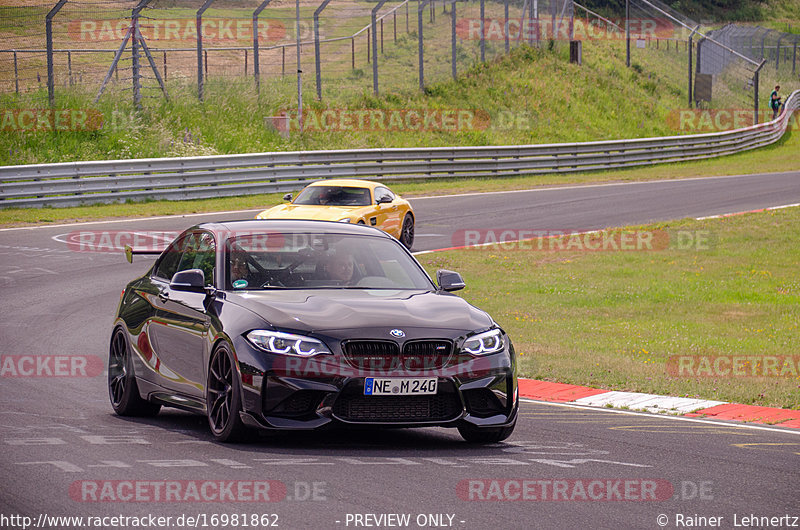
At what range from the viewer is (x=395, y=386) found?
7.33 meters

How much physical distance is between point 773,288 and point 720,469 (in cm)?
1119

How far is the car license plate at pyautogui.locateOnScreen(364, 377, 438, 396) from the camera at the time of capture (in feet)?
24.0

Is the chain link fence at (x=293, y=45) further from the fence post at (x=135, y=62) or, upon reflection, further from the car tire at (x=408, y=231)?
the car tire at (x=408, y=231)

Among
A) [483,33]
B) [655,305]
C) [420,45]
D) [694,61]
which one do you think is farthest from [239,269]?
[694,61]

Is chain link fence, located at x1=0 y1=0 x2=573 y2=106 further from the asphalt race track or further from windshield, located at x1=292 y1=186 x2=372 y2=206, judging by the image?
the asphalt race track

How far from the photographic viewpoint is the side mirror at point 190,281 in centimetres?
816

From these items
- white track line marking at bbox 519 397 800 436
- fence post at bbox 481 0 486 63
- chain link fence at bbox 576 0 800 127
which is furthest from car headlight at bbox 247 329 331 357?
chain link fence at bbox 576 0 800 127

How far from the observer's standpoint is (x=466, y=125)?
4575cm

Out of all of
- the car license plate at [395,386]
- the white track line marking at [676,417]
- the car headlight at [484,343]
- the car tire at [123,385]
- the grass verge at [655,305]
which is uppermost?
the car headlight at [484,343]

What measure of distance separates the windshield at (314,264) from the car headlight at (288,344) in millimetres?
902

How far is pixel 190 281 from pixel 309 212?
12.3 m

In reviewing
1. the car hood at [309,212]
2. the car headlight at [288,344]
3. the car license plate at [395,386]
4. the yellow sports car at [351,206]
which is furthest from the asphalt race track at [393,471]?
the yellow sports car at [351,206]

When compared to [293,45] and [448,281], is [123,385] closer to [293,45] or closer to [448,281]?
[448,281]

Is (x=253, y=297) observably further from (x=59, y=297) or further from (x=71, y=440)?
(x=59, y=297)
